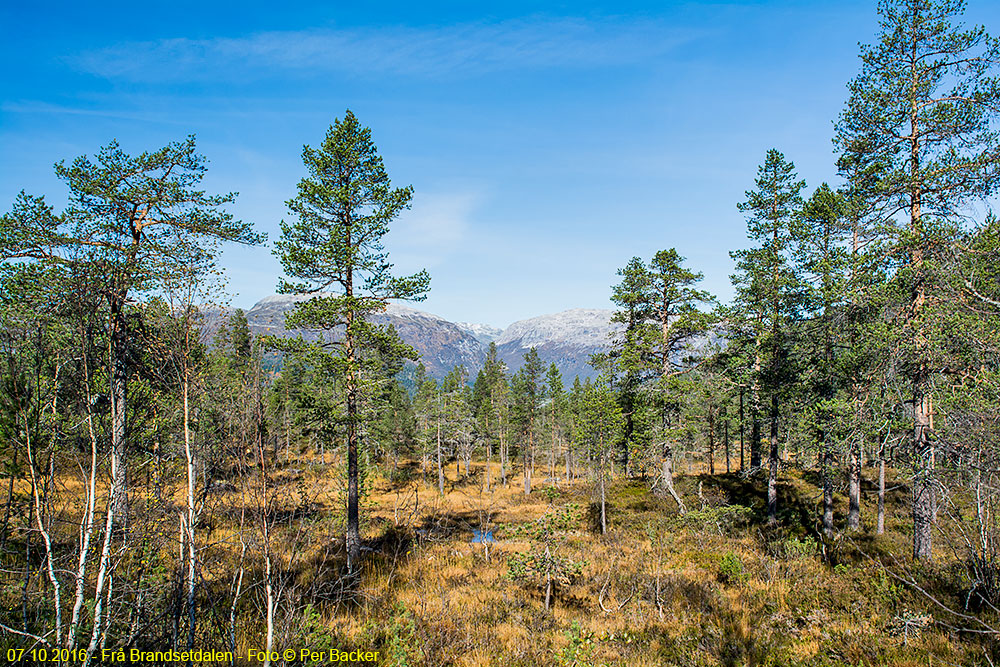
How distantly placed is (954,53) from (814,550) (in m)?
13.2

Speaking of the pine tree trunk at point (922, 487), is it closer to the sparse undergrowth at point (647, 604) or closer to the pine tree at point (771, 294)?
the sparse undergrowth at point (647, 604)

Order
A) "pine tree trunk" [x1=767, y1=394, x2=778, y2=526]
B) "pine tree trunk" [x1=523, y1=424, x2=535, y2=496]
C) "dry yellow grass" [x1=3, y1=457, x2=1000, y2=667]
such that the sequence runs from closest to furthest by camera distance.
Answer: "dry yellow grass" [x1=3, y1=457, x2=1000, y2=667] < "pine tree trunk" [x1=767, y1=394, x2=778, y2=526] < "pine tree trunk" [x1=523, y1=424, x2=535, y2=496]

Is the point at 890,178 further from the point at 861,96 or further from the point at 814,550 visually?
the point at 814,550

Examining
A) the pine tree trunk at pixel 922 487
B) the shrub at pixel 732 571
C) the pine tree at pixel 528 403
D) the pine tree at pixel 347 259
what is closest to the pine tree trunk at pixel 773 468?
the shrub at pixel 732 571

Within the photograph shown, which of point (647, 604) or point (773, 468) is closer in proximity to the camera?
point (647, 604)

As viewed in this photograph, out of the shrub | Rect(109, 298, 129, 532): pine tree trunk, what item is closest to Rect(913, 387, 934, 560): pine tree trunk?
the shrub

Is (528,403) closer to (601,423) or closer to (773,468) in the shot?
(601,423)

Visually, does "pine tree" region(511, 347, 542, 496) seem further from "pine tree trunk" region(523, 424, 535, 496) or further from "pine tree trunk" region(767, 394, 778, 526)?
"pine tree trunk" region(767, 394, 778, 526)

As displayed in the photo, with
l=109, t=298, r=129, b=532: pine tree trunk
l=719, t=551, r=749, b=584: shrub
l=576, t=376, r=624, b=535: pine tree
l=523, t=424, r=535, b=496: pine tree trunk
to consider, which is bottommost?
l=523, t=424, r=535, b=496: pine tree trunk

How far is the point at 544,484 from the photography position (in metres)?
11.8

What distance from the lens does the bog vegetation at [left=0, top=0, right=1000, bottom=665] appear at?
18.3 feet

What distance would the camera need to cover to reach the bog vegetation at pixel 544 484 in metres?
5.58

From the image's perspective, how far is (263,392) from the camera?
5.84 metres

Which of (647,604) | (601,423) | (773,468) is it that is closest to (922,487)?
(647,604)
